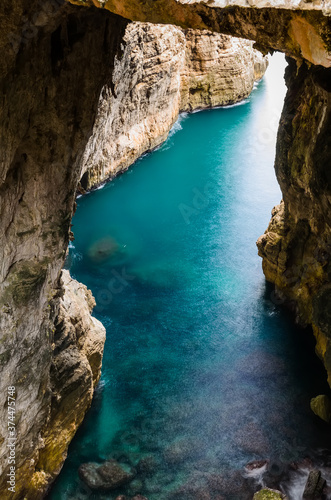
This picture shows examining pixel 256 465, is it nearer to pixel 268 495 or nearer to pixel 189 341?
pixel 268 495

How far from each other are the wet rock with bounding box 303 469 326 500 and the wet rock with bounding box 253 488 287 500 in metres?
0.49

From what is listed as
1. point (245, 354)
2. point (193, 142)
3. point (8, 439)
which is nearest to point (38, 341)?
point (8, 439)

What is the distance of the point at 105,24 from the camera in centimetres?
730

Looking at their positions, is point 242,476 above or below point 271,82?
below

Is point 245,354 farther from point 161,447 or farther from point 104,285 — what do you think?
point 104,285

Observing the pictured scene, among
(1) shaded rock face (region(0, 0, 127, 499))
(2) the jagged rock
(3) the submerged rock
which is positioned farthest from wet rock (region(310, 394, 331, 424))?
(3) the submerged rock

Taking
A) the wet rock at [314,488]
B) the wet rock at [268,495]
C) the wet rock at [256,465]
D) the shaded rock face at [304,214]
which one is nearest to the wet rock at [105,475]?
the wet rock at [256,465]

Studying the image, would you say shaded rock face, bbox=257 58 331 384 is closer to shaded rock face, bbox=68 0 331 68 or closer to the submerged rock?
shaded rock face, bbox=68 0 331 68

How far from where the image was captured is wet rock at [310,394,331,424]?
10742 millimetres

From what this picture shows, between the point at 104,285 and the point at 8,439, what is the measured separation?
309 inches

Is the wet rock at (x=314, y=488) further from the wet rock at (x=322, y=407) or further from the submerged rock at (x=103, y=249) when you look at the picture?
the submerged rock at (x=103, y=249)

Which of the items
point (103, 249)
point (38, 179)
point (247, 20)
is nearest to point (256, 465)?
point (38, 179)

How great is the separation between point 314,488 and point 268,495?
94 centimetres

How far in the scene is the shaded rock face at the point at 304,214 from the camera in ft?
29.7
